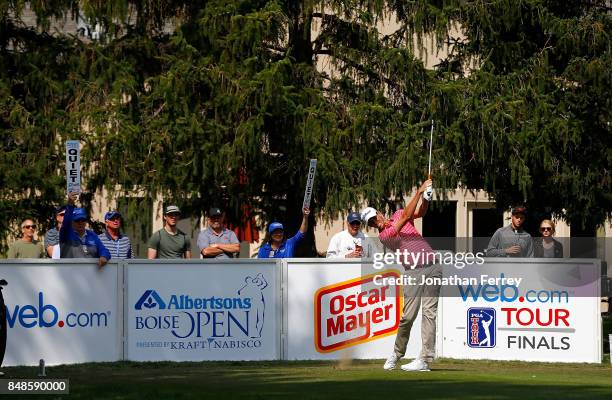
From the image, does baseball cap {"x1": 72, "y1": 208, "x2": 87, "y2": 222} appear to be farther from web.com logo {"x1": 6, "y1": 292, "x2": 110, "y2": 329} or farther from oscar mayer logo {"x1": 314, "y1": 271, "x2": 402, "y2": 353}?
oscar mayer logo {"x1": 314, "y1": 271, "x2": 402, "y2": 353}

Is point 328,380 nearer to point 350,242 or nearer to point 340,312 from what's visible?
point 340,312

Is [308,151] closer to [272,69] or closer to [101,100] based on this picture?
[272,69]

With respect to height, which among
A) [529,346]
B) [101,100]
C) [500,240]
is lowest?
[529,346]

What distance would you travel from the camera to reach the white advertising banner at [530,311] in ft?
55.4

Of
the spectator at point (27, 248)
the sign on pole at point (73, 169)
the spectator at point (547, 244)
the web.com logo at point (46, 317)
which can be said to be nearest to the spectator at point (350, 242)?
the spectator at point (547, 244)

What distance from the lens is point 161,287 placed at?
54.7 ft

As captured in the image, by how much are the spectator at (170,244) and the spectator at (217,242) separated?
0.34 metres

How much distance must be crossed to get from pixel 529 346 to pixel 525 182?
16.5ft

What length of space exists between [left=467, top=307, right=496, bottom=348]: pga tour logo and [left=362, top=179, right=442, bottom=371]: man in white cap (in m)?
2.22

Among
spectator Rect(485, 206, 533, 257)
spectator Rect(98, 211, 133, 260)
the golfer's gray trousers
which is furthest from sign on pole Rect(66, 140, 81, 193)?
spectator Rect(485, 206, 533, 257)

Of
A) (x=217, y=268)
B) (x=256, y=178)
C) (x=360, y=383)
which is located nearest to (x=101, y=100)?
(x=256, y=178)

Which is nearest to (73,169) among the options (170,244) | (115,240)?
(115,240)

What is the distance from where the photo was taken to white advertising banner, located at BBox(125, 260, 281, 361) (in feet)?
54.5

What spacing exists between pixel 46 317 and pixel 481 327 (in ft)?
16.4
